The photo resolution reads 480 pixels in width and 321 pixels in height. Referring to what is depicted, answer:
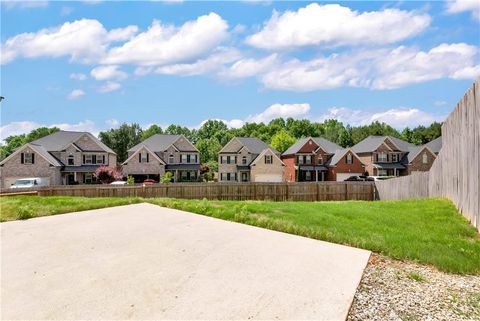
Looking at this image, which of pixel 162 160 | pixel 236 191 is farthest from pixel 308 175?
pixel 236 191

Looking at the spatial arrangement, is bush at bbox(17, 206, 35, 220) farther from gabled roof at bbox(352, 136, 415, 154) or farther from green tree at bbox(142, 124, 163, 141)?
green tree at bbox(142, 124, 163, 141)

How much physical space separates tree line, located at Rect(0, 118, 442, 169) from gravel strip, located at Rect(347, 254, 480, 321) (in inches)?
2626

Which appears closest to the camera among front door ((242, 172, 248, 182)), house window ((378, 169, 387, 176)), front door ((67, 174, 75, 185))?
front door ((67, 174, 75, 185))

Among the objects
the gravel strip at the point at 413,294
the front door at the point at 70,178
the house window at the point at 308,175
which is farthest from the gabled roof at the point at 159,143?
the gravel strip at the point at 413,294

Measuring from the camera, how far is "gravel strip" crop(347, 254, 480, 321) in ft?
19.0

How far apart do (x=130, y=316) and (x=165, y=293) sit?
79cm

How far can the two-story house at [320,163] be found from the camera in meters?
56.0

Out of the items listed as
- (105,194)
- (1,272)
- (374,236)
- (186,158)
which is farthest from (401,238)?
(186,158)

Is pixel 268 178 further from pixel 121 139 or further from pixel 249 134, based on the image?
pixel 249 134

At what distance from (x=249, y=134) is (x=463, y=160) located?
96.6 meters

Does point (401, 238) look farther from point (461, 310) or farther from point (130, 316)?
point (130, 316)

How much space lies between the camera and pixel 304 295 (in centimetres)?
632

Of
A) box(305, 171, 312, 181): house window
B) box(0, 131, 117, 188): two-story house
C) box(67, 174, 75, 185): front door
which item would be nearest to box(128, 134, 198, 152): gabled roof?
box(0, 131, 117, 188): two-story house

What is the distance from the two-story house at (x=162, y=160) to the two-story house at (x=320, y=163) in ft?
43.9
